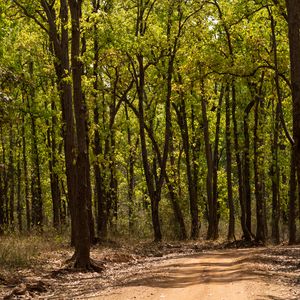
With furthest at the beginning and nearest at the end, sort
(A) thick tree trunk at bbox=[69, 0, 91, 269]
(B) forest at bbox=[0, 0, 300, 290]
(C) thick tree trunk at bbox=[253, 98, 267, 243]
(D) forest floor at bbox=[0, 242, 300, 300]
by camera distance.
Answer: (C) thick tree trunk at bbox=[253, 98, 267, 243]
(B) forest at bbox=[0, 0, 300, 290]
(A) thick tree trunk at bbox=[69, 0, 91, 269]
(D) forest floor at bbox=[0, 242, 300, 300]

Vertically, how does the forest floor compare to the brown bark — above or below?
below

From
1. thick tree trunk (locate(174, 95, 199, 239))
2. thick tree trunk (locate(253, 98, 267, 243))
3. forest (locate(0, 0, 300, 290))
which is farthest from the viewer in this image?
thick tree trunk (locate(174, 95, 199, 239))

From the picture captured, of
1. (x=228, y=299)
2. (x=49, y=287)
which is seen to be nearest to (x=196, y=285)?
(x=228, y=299)

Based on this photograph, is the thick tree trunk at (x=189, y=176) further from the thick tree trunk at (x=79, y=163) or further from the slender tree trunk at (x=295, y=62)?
the slender tree trunk at (x=295, y=62)

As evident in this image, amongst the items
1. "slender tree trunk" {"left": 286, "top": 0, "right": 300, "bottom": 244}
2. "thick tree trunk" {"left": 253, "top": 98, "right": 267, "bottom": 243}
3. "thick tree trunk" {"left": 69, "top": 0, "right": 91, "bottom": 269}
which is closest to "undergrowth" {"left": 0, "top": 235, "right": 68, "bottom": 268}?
"thick tree trunk" {"left": 69, "top": 0, "right": 91, "bottom": 269}

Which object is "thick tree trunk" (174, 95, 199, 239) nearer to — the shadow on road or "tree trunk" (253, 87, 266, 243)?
"tree trunk" (253, 87, 266, 243)

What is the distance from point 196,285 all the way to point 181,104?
24.6m

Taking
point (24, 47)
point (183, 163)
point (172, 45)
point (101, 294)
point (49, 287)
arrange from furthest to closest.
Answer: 1. point (183, 163)
2. point (172, 45)
3. point (24, 47)
4. point (49, 287)
5. point (101, 294)

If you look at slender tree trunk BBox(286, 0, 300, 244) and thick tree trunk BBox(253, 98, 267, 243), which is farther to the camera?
thick tree trunk BBox(253, 98, 267, 243)

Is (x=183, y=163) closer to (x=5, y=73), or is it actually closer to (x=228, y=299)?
(x=5, y=73)

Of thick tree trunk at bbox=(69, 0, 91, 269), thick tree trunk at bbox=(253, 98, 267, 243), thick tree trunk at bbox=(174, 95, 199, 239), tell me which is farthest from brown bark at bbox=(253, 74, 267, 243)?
thick tree trunk at bbox=(69, 0, 91, 269)

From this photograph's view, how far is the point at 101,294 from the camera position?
12.2m

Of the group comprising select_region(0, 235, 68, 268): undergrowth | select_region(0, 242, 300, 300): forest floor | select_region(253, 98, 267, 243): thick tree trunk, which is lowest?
select_region(0, 242, 300, 300): forest floor

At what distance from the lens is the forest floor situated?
37.2 ft
